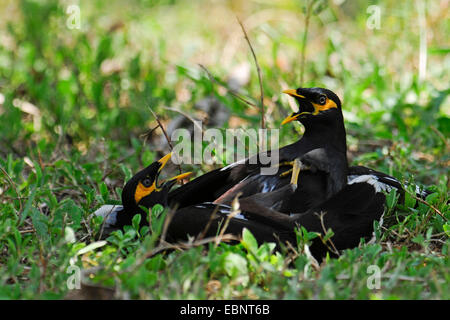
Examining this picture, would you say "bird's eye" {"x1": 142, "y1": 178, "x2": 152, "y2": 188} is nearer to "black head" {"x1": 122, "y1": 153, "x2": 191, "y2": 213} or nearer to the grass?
"black head" {"x1": 122, "y1": 153, "x2": 191, "y2": 213}

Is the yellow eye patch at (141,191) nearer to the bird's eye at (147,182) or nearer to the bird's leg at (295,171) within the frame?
the bird's eye at (147,182)

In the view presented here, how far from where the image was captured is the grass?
9.18ft

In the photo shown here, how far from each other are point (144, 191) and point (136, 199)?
65 millimetres

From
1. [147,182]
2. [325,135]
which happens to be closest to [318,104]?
[325,135]

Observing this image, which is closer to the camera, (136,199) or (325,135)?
(136,199)

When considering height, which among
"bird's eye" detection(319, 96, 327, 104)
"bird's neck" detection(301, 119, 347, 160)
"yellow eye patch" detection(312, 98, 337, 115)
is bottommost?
"bird's neck" detection(301, 119, 347, 160)

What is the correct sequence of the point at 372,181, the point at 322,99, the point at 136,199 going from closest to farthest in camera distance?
the point at 136,199 → the point at 372,181 → the point at 322,99

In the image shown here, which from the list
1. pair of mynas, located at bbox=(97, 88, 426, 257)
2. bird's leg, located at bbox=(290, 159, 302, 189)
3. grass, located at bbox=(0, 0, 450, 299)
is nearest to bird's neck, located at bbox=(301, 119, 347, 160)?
pair of mynas, located at bbox=(97, 88, 426, 257)

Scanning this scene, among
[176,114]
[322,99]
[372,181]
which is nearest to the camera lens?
[372,181]

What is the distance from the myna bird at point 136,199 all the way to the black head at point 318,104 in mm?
899

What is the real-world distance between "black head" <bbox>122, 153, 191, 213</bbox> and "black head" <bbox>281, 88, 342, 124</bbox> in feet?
2.90

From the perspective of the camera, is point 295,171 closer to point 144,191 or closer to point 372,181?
point 372,181

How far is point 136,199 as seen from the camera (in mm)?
3588

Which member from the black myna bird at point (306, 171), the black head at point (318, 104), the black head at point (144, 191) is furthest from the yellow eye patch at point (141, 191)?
the black head at point (318, 104)
